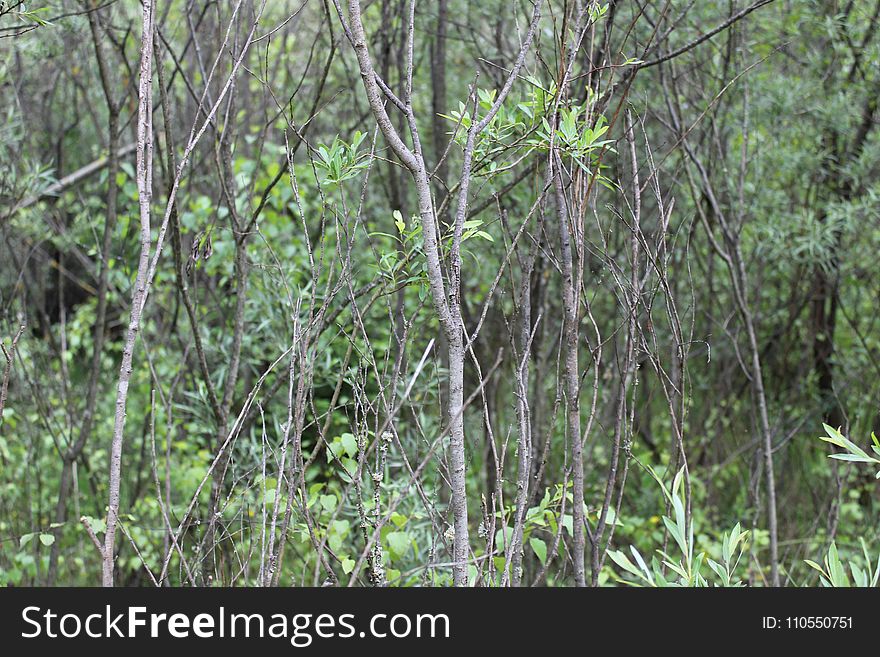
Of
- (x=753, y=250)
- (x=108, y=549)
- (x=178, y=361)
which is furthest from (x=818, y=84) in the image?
(x=108, y=549)

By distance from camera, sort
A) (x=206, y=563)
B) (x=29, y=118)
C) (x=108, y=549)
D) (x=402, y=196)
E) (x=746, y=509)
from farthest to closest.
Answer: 1. (x=29, y=118)
2. (x=746, y=509)
3. (x=402, y=196)
4. (x=206, y=563)
5. (x=108, y=549)

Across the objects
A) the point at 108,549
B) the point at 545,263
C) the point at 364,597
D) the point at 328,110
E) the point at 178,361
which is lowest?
the point at 364,597

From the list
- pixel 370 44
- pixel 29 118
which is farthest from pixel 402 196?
pixel 29 118

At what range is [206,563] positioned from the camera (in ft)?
6.91

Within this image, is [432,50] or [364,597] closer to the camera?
[364,597]

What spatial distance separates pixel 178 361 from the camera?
13.5 feet

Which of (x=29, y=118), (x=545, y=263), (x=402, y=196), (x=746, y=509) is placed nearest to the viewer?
(x=545, y=263)

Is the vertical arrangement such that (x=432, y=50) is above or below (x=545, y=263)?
above

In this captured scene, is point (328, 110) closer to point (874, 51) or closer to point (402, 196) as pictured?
point (402, 196)

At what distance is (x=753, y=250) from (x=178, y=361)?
3168mm

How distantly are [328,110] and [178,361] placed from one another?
6.24 feet

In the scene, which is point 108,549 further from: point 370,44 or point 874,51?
point 874,51

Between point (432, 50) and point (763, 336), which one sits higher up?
point (432, 50)

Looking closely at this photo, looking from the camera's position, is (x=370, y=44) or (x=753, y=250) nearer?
(x=370, y=44)
